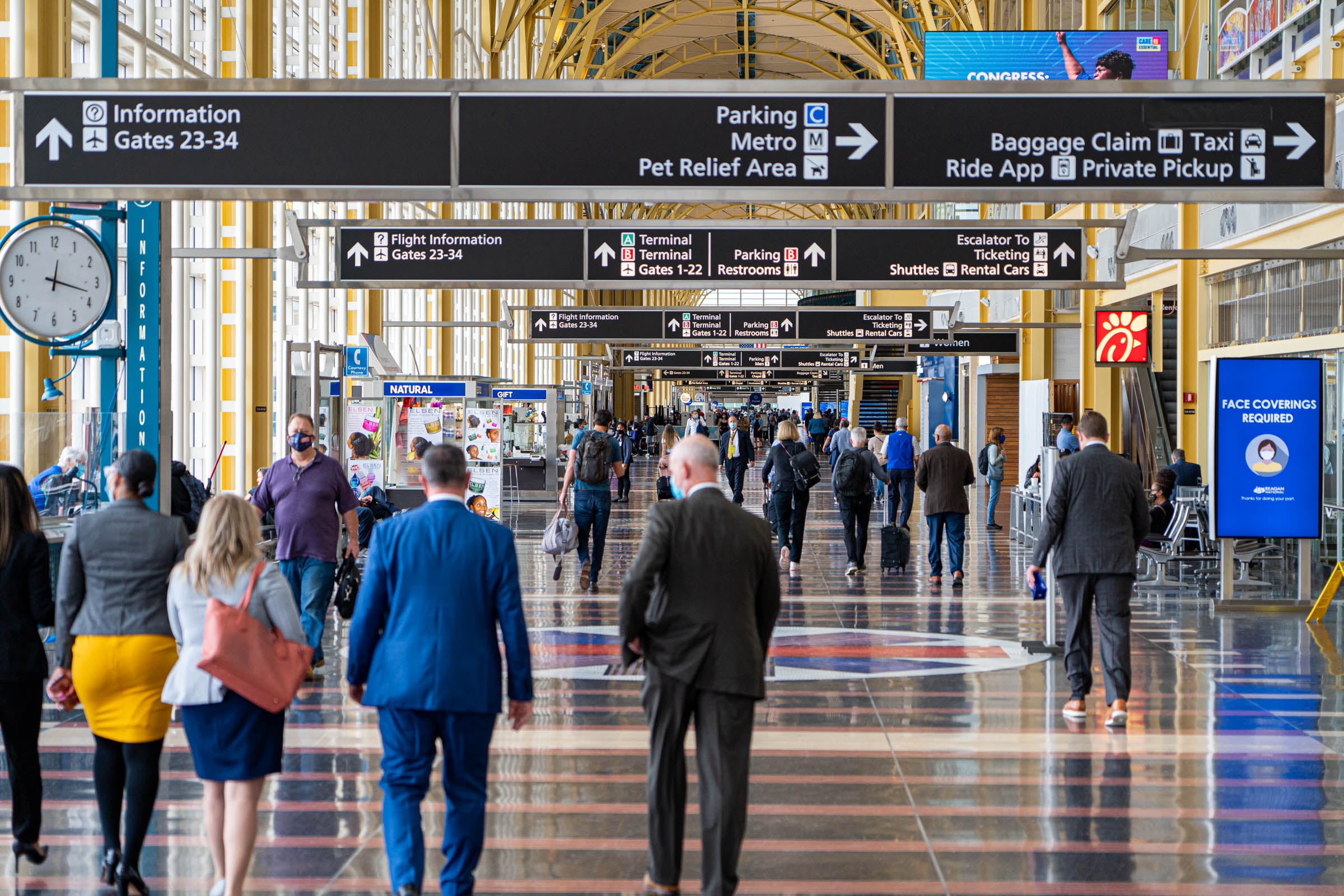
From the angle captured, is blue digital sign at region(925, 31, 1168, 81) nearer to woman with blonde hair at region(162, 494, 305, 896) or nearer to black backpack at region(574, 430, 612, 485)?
black backpack at region(574, 430, 612, 485)

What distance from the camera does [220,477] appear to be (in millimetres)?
19109

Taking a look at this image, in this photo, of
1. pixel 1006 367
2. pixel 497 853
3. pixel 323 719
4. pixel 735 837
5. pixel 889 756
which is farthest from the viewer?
pixel 1006 367

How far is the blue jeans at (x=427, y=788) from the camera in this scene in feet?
15.9

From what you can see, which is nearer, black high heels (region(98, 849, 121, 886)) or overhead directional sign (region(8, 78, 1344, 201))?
black high heels (region(98, 849, 121, 886))

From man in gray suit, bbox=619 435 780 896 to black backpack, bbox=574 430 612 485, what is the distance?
9.24 m

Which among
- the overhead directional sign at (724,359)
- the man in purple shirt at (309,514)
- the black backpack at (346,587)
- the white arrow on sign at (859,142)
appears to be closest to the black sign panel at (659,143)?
A: the white arrow on sign at (859,142)

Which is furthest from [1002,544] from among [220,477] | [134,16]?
[134,16]

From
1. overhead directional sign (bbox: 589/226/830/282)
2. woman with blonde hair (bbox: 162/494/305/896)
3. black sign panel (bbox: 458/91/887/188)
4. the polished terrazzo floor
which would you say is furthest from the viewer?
overhead directional sign (bbox: 589/226/830/282)

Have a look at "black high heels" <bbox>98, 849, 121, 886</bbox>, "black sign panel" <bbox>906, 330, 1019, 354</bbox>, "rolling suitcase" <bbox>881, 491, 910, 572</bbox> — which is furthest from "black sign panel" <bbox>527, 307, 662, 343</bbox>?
"black high heels" <bbox>98, 849, 121, 886</bbox>

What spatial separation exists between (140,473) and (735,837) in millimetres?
2555

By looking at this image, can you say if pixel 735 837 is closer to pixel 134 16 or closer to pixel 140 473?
pixel 140 473

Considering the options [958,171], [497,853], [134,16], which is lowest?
[497,853]

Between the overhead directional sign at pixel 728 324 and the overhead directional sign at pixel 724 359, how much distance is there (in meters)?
12.9

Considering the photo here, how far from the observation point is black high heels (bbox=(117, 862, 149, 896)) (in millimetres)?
5191
